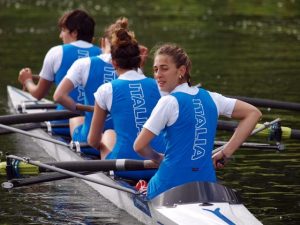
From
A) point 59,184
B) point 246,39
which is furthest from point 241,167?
point 246,39

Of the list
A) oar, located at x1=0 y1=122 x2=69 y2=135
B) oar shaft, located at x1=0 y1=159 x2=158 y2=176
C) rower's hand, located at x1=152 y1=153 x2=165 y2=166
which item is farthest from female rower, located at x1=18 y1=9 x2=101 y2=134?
rower's hand, located at x1=152 y1=153 x2=165 y2=166

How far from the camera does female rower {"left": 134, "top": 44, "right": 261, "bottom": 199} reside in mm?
8953

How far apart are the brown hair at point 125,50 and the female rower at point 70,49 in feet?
7.94

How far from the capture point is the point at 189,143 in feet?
29.6

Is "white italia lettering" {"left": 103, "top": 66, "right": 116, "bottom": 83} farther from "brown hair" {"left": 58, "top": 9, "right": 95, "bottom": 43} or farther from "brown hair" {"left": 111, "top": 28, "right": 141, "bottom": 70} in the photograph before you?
"brown hair" {"left": 111, "top": 28, "right": 141, "bottom": 70}

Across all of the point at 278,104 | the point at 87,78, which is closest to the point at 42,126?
the point at 87,78

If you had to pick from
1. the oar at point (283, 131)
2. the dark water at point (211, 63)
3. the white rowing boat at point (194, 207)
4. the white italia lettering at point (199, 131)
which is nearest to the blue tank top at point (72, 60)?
the dark water at point (211, 63)

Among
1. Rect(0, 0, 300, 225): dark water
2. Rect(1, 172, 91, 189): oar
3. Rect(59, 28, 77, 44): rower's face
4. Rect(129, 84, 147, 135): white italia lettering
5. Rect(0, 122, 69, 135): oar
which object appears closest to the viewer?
Rect(1, 172, 91, 189): oar

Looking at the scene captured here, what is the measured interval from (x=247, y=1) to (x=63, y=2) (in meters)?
6.13

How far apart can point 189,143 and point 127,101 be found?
1.37 m

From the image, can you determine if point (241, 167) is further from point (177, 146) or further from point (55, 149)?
point (177, 146)

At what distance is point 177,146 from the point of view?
904 cm

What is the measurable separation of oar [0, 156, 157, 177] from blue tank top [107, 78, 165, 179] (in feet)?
2.01

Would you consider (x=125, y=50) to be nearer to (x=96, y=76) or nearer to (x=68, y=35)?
(x=96, y=76)
